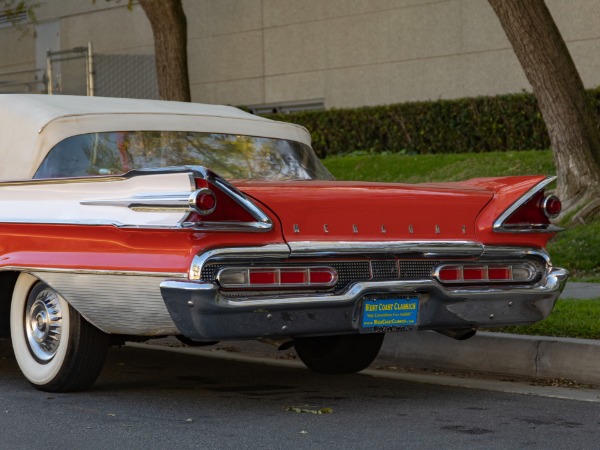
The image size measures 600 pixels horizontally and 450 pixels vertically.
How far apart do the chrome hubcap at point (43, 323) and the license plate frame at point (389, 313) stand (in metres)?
1.64

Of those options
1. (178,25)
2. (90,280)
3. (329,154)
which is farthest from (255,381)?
(329,154)

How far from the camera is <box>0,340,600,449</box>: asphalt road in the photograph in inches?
217

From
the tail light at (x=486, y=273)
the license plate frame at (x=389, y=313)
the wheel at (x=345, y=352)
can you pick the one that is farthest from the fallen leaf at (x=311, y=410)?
the wheel at (x=345, y=352)

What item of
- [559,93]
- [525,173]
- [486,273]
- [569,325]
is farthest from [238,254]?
[525,173]

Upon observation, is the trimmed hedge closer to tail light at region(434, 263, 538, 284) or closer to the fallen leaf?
tail light at region(434, 263, 538, 284)

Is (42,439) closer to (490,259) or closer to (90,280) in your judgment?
(90,280)

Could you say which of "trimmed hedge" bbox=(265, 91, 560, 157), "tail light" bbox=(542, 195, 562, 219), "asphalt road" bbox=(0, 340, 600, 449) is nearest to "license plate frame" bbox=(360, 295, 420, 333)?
"asphalt road" bbox=(0, 340, 600, 449)

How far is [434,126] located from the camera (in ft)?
63.9

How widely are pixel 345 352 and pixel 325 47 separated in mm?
15488

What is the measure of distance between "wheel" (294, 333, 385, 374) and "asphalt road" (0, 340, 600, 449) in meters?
0.08

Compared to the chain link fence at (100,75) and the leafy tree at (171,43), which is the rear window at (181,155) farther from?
the chain link fence at (100,75)

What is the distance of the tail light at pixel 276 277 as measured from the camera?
19.0 ft

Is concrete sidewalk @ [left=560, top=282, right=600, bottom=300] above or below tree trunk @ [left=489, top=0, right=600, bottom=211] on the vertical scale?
below

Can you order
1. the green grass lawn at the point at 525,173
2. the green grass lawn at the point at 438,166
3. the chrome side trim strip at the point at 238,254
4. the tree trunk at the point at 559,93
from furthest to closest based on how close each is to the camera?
the green grass lawn at the point at 438,166
the tree trunk at the point at 559,93
the green grass lawn at the point at 525,173
the chrome side trim strip at the point at 238,254
